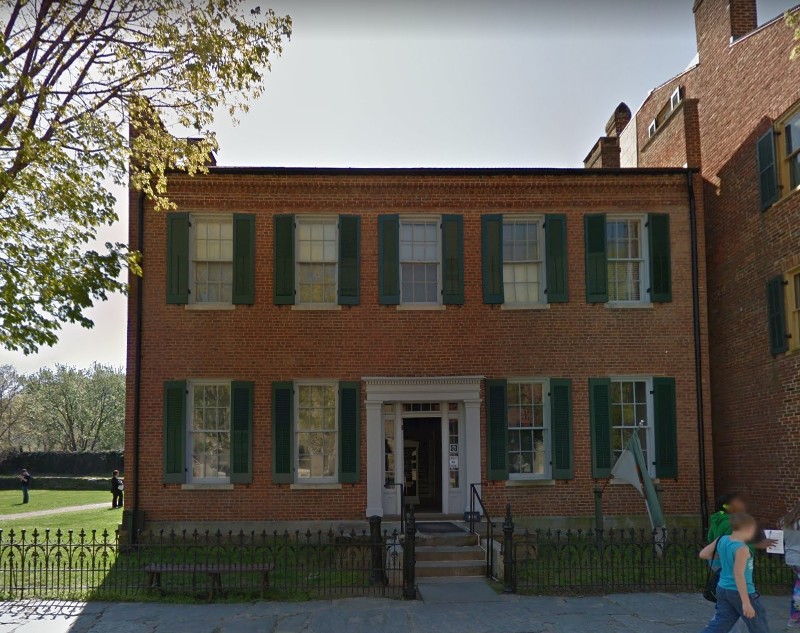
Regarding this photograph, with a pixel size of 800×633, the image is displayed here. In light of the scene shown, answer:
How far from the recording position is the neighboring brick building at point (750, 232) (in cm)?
1420

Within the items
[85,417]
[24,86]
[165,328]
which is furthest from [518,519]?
[85,417]

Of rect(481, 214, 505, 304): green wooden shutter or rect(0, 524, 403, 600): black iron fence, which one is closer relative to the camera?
rect(0, 524, 403, 600): black iron fence

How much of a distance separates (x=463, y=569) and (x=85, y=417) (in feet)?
190

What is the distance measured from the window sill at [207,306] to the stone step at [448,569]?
6.44 m

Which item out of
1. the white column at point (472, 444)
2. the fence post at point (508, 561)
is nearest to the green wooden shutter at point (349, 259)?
the white column at point (472, 444)

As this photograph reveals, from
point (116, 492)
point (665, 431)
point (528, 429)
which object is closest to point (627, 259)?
point (665, 431)

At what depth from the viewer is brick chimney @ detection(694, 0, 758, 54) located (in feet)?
55.8

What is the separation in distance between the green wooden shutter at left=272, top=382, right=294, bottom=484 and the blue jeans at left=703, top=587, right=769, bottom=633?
31.9ft

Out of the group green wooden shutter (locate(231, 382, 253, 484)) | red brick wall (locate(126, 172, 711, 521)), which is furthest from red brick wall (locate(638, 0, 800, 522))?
green wooden shutter (locate(231, 382, 253, 484))

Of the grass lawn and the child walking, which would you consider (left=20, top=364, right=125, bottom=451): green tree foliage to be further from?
the child walking

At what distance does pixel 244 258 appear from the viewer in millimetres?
16125

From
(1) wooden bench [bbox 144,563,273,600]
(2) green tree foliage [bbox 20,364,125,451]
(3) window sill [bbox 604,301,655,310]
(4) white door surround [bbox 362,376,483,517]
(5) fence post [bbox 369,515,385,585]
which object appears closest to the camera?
(1) wooden bench [bbox 144,563,273,600]

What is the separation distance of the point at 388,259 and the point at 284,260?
6.92 feet

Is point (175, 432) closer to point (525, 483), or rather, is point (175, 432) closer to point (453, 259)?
point (453, 259)
